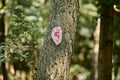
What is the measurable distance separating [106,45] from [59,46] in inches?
140

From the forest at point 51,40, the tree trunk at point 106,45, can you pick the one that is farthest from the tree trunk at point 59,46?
the tree trunk at point 106,45

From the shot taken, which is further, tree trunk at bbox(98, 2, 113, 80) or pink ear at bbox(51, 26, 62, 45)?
tree trunk at bbox(98, 2, 113, 80)

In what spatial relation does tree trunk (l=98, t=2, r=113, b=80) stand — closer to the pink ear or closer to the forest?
the forest

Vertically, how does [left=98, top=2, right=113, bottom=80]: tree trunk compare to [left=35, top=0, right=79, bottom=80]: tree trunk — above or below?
below

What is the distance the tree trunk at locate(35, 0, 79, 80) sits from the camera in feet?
21.1

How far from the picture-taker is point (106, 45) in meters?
9.85

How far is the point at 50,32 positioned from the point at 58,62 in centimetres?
54

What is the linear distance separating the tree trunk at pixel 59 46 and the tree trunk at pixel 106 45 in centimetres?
319

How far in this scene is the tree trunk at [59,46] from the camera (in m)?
6.44

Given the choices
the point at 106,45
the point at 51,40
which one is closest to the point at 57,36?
the point at 51,40

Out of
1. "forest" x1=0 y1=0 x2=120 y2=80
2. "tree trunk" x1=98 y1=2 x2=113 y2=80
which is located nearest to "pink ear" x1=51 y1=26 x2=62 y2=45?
"forest" x1=0 y1=0 x2=120 y2=80

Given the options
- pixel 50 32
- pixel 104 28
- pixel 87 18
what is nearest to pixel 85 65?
pixel 87 18

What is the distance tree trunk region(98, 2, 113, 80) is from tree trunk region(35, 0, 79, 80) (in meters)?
3.19

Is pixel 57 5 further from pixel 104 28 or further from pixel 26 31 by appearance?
pixel 104 28
